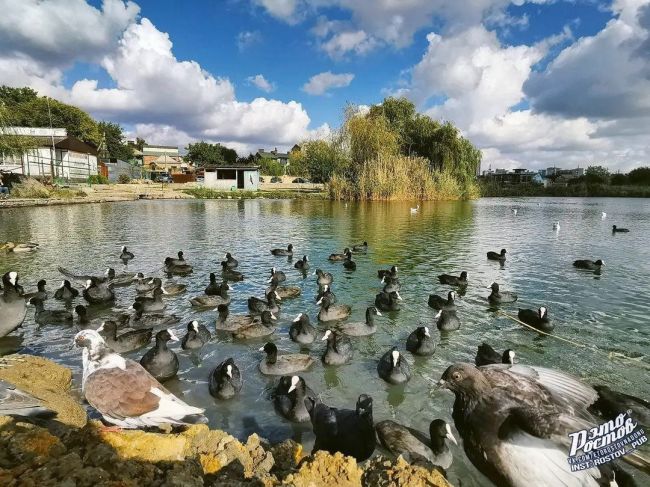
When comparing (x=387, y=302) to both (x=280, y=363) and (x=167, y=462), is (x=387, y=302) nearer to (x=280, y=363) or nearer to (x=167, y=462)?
(x=280, y=363)

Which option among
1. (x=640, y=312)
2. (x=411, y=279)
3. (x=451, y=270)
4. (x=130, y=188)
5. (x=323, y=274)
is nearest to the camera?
(x=640, y=312)

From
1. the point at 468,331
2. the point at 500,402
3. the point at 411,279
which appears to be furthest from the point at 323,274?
the point at 500,402

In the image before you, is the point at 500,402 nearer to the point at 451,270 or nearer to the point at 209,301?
the point at 209,301

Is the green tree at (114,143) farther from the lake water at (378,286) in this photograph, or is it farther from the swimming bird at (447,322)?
the swimming bird at (447,322)

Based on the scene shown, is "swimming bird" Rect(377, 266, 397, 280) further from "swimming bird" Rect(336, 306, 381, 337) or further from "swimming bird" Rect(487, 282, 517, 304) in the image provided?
"swimming bird" Rect(336, 306, 381, 337)

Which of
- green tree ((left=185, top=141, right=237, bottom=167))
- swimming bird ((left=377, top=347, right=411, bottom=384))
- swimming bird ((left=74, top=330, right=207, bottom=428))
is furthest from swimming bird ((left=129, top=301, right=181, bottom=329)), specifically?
green tree ((left=185, top=141, right=237, bottom=167))

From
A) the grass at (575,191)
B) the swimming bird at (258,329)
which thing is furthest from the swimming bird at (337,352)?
the grass at (575,191)

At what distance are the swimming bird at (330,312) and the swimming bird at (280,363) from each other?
2768mm

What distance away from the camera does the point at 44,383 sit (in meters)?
6.82

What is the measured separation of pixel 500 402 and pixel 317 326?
26.0 feet

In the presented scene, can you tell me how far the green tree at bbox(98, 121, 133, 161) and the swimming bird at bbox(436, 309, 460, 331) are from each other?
109611 mm

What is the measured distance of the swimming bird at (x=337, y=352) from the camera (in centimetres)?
862

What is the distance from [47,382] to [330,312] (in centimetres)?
656

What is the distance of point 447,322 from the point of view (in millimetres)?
10422
